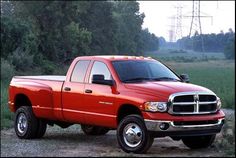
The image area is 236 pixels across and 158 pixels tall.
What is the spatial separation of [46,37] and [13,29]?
11.7m

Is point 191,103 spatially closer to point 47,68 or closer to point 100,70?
point 100,70

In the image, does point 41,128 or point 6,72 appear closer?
point 41,128

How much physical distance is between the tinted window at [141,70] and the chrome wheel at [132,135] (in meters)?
1.12

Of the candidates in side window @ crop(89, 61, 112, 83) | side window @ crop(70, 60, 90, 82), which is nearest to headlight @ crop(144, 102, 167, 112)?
side window @ crop(89, 61, 112, 83)

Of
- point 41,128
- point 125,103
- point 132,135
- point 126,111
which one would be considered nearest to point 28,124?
point 41,128

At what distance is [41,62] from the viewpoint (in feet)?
192

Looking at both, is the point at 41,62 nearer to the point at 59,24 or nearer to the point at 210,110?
the point at 59,24

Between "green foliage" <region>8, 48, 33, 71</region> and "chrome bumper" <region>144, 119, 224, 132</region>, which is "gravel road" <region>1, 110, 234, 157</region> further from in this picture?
"green foliage" <region>8, 48, 33, 71</region>

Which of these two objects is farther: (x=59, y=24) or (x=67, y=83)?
(x=59, y=24)

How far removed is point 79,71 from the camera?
12.4 m

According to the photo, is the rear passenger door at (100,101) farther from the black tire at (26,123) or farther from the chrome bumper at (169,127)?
the black tire at (26,123)

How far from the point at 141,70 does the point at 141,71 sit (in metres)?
0.04

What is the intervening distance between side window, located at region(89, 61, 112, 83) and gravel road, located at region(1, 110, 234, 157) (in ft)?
4.74

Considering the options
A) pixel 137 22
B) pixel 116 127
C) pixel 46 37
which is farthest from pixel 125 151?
pixel 137 22
